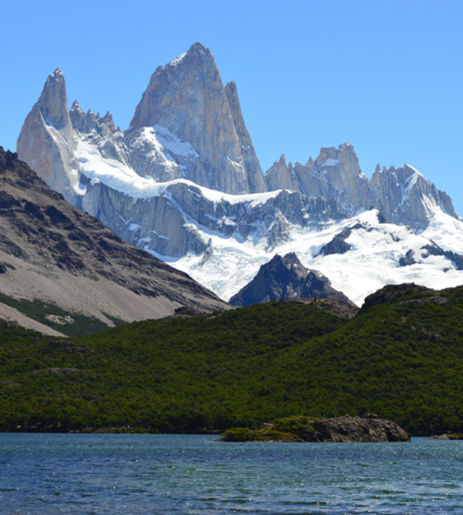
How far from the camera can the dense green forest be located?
148 m

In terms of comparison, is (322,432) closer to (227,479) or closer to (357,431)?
(357,431)

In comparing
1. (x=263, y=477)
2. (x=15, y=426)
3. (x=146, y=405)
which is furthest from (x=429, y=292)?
(x=263, y=477)

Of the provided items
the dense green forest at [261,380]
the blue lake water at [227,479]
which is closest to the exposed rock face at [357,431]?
the dense green forest at [261,380]

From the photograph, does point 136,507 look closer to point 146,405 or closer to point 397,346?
point 146,405

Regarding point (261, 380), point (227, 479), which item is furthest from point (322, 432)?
point (227, 479)

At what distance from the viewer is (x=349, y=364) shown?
163 m

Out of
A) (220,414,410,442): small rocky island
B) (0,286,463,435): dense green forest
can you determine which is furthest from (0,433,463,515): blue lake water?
(0,286,463,435): dense green forest

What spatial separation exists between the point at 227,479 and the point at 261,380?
4301 inches

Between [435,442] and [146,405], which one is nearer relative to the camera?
[435,442]

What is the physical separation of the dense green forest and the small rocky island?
10.6 m

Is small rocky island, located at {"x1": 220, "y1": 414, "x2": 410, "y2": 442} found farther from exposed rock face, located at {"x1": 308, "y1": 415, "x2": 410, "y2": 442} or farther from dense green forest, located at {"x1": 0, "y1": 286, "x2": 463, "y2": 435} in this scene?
dense green forest, located at {"x1": 0, "y1": 286, "x2": 463, "y2": 435}

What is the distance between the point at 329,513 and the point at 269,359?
5683 inches

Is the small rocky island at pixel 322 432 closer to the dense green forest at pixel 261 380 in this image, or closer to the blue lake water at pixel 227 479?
the dense green forest at pixel 261 380

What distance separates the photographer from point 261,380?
17725cm
